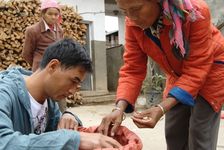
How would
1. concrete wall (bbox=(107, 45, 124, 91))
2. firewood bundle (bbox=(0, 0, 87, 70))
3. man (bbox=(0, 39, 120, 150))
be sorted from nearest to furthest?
man (bbox=(0, 39, 120, 150))
firewood bundle (bbox=(0, 0, 87, 70))
concrete wall (bbox=(107, 45, 124, 91))

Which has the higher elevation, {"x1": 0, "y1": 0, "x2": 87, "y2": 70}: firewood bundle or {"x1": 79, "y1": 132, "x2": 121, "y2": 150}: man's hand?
{"x1": 0, "y1": 0, "x2": 87, "y2": 70}: firewood bundle

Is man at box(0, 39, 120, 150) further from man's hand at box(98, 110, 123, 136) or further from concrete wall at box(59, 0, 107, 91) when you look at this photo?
concrete wall at box(59, 0, 107, 91)

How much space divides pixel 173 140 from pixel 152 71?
453cm

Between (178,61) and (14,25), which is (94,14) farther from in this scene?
(178,61)

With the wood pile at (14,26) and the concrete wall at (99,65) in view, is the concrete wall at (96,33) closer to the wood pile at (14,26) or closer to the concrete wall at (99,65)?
the concrete wall at (99,65)

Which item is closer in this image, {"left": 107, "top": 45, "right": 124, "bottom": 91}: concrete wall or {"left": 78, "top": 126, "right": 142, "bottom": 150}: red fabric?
{"left": 78, "top": 126, "right": 142, "bottom": 150}: red fabric

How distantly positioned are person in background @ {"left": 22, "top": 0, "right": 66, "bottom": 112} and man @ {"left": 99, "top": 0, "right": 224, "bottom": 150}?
5.83 ft

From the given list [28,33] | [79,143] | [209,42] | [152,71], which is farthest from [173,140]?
[152,71]

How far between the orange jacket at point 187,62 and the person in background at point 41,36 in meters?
1.75

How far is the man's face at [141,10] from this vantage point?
63.5 inches

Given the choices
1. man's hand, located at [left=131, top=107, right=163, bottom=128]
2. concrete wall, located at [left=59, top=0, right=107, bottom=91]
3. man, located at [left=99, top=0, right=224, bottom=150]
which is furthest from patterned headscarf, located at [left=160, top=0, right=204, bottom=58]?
concrete wall, located at [left=59, top=0, right=107, bottom=91]

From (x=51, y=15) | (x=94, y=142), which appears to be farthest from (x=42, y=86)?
(x=51, y=15)

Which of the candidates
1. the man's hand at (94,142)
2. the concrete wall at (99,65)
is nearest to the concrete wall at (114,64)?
the concrete wall at (99,65)

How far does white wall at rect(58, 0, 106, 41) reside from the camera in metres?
8.52
